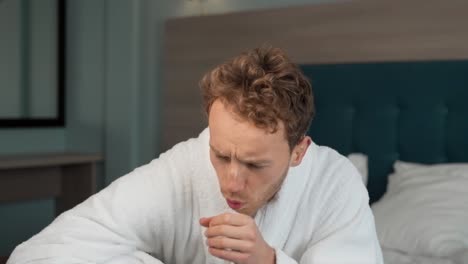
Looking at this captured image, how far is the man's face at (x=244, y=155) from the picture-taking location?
3.25 feet

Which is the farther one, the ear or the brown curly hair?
the ear

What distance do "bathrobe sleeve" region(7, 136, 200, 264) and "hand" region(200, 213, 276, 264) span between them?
27 centimetres

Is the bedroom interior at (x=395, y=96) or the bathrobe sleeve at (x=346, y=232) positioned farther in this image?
the bedroom interior at (x=395, y=96)

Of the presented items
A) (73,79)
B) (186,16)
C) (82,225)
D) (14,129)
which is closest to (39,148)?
(14,129)

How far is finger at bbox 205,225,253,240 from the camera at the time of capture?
96 cm

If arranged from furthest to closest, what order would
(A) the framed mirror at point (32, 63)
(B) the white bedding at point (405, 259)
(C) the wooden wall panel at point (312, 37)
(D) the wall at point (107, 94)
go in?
1. (D) the wall at point (107, 94)
2. (A) the framed mirror at point (32, 63)
3. (C) the wooden wall panel at point (312, 37)
4. (B) the white bedding at point (405, 259)

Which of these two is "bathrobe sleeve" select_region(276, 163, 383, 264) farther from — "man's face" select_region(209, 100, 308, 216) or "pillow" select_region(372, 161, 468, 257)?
"pillow" select_region(372, 161, 468, 257)

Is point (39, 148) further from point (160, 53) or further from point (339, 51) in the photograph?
point (339, 51)

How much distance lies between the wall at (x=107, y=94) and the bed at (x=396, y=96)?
845mm

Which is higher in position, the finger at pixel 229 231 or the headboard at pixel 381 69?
the headboard at pixel 381 69

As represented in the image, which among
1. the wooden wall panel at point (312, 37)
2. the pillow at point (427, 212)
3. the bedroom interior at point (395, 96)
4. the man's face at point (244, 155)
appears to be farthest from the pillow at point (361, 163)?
the man's face at point (244, 155)

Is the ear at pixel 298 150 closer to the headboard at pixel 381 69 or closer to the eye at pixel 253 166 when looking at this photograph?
the eye at pixel 253 166

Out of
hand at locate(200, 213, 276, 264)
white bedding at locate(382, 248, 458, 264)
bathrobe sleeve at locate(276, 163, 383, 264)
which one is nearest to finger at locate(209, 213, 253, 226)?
hand at locate(200, 213, 276, 264)

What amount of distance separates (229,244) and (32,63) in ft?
9.49
